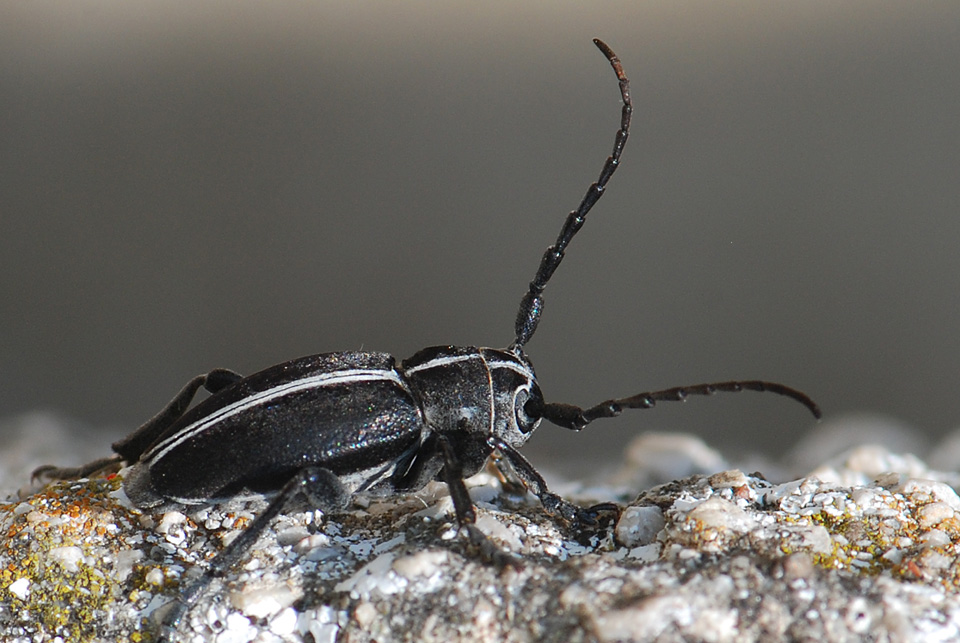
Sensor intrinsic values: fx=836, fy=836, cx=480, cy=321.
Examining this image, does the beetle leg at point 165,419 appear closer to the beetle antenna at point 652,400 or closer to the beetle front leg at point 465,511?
the beetle front leg at point 465,511

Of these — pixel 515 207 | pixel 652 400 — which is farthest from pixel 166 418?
pixel 515 207

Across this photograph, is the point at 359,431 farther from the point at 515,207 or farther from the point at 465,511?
the point at 515,207

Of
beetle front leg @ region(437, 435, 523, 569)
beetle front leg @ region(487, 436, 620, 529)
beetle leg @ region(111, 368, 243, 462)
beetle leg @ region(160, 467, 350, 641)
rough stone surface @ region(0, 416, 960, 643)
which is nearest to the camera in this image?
rough stone surface @ region(0, 416, 960, 643)

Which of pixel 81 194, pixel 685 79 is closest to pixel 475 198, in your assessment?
pixel 685 79

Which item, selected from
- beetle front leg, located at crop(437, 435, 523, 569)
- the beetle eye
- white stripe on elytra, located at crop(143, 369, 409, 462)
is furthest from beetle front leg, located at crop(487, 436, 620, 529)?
white stripe on elytra, located at crop(143, 369, 409, 462)

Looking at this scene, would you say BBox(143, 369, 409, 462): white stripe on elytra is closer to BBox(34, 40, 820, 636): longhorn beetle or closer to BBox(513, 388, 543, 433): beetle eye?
BBox(34, 40, 820, 636): longhorn beetle
